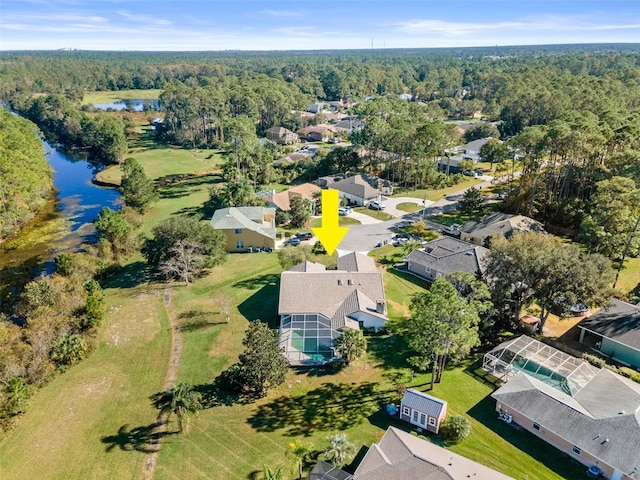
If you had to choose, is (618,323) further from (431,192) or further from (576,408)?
(431,192)

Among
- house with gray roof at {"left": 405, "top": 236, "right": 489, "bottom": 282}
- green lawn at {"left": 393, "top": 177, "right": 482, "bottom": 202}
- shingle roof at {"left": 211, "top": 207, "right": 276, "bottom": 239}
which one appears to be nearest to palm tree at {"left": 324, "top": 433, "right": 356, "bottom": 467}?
house with gray roof at {"left": 405, "top": 236, "right": 489, "bottom": 282}

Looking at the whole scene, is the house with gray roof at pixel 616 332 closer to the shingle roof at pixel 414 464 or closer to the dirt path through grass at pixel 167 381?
the shingle roof at pixel 414 464

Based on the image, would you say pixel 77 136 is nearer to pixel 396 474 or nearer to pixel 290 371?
pixel 290 371

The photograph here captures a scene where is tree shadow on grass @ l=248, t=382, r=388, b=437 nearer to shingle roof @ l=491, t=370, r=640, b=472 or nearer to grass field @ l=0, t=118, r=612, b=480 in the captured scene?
grass field @ l=0, t=118, r=612, b=480

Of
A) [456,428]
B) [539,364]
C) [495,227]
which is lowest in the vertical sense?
[456,428]

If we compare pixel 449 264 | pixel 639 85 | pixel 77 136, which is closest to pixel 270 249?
pixel 449 264

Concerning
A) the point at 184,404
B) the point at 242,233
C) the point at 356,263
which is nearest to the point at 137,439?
the point at 184,404
